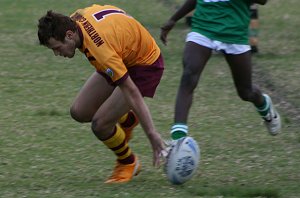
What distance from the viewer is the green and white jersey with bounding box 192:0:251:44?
5617 mm

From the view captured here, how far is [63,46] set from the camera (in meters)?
4.98

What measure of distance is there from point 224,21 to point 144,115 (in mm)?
1132

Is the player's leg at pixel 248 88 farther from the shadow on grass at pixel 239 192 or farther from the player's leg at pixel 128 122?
the shadow on grass at pixel 239 192

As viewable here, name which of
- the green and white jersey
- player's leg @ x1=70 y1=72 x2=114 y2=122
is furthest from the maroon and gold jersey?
the green and white jersey

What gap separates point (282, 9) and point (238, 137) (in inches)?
334

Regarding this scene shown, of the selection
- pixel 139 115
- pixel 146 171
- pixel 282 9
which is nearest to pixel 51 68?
pixel 146 171

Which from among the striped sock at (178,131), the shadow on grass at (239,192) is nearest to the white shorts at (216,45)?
the striped sock at (178,131)

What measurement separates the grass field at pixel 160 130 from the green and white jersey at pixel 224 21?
3.26ft

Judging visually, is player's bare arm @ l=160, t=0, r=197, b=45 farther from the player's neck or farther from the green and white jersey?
the player's neck

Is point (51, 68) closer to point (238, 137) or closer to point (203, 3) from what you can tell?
point (238, 137)

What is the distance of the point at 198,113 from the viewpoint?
7875 millimetres

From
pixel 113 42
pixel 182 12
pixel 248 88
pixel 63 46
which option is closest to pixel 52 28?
pixel 63 46

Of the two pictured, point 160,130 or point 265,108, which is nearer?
point 265,108

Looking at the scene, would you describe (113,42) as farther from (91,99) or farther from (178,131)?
(178,131)
